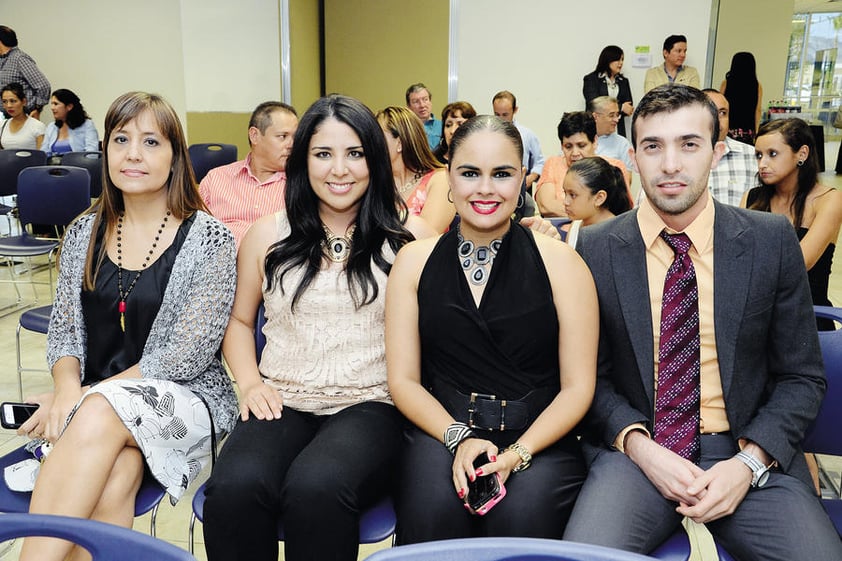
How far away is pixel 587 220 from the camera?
332cm

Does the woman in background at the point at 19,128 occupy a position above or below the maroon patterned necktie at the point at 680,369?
above

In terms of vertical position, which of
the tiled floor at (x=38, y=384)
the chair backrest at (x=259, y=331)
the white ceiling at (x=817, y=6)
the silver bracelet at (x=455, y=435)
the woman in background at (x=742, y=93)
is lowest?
the tiled floor at (x=38, y=384)

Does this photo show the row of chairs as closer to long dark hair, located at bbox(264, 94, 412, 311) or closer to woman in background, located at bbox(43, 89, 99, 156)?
long dark hair, located at bbox(264, 94, 412, 311)

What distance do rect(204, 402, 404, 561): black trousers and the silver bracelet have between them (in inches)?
5.8

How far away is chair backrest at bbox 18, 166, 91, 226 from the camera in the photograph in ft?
14.9

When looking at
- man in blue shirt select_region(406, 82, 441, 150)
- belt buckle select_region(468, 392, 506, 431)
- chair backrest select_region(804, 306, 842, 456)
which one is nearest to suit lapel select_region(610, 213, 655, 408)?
belt buckle select_region(468, 392, 506, 431)

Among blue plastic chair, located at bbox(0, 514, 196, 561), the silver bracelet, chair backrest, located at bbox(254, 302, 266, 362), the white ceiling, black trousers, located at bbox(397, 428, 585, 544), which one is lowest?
black trousers, located at bbox(397, 428, 585, 544)

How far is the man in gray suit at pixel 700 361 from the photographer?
158 centimetres

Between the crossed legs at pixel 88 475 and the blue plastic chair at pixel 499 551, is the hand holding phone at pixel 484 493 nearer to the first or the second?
the blue plastic chair at pixel 499 551

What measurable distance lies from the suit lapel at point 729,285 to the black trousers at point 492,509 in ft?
1.47

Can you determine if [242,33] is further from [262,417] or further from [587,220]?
[262,417]

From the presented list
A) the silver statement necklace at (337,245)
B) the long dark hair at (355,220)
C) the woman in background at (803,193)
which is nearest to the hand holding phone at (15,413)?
the long dark hair at (355,220)

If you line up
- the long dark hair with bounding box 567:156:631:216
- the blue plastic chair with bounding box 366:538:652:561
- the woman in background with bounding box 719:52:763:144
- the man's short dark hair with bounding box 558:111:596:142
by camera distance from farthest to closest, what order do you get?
the woman in background with bounding box 719:52:763:144 → the man's short dark hair with bounding box 558:111:596:142 → the long dark hair with bounding box 567:156:631:216 → the blue plastic chair with bounding box 366:538:652:561

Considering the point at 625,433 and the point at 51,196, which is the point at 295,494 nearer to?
the point at 625,433
